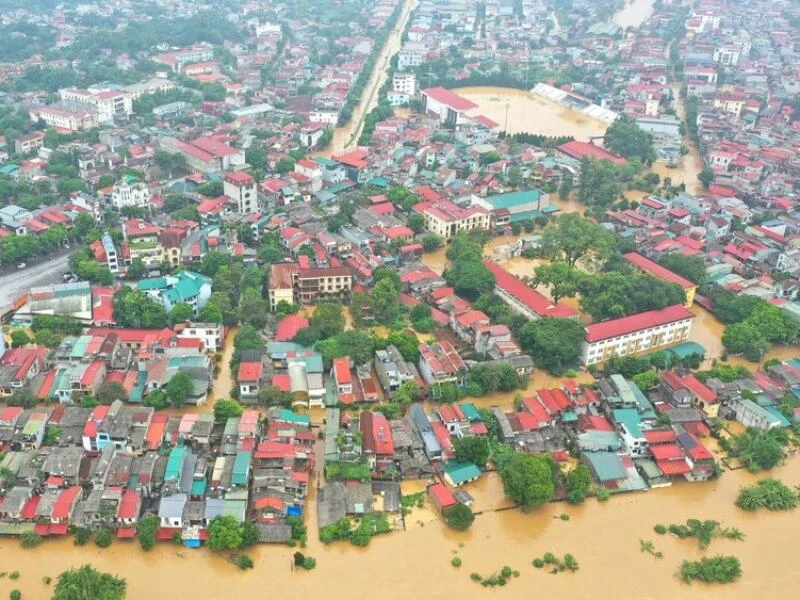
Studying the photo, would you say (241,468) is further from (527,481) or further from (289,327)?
(289,327)

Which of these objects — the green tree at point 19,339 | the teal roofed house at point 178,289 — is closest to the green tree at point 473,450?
the teal roofed house at point 178,289

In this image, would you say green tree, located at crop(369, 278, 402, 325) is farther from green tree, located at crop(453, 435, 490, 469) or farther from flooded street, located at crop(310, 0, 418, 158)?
flooded street, located at crop(310, 0, 418, 158)

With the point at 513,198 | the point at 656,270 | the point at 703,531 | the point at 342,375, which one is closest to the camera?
the point at 703,531

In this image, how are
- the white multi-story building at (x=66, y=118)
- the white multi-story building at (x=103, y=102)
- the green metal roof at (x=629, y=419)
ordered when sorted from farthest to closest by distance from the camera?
1. the white multi-story building at (x=103, y=102)
2. the white multi-story building at (x=66, y=118)
3. the green metal roof at (x=629, y=419)

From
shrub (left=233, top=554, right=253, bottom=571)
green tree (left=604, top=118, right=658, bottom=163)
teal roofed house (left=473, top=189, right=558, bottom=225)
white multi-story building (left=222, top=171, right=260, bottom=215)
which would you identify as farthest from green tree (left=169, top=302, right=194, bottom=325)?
green tree (left=604, top=118, right=658, bottom=163)

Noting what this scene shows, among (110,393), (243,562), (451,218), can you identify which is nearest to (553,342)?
(451,218)

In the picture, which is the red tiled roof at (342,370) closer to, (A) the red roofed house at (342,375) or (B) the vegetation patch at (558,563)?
(A) the red roofed house at (342,375)
